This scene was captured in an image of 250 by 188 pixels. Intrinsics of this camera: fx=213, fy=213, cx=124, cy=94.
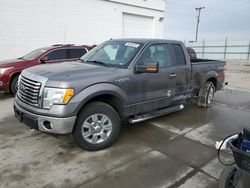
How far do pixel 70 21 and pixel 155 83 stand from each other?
9979mm

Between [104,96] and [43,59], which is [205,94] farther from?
[43,59]

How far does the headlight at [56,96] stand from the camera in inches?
121

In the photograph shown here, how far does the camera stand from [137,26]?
1598 centimetres

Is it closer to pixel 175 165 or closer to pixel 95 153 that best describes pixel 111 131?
pixel 95 153

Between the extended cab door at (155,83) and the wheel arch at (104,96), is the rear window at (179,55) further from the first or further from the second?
the wheel arch at (104,96)

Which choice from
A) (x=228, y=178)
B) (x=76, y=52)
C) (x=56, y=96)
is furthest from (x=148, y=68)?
(x=76, y=52)

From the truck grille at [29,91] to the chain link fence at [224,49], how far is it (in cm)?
2917

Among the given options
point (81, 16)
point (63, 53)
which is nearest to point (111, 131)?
point (63, 53)

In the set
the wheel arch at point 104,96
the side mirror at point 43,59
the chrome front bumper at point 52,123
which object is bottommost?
the chrome front bumper at point 52,123

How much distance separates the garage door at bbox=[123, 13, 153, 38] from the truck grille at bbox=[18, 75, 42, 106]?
12500 millimetres

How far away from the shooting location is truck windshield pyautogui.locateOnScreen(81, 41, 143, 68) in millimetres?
4019

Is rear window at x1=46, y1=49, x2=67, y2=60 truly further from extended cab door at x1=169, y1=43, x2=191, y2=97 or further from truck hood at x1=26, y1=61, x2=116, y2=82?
extended cab door at x1=169, y1=43, x2=191, y2=97

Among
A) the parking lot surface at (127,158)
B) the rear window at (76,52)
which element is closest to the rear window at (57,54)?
the rear window at (76,52)

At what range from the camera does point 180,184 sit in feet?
9.01
